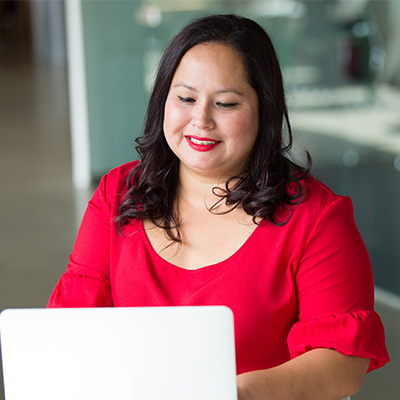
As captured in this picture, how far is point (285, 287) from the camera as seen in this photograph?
144 cm

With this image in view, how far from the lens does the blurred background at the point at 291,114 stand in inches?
143

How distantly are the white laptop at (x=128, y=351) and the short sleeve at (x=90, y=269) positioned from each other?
1.75 feet

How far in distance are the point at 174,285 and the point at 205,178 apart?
9.9 inches

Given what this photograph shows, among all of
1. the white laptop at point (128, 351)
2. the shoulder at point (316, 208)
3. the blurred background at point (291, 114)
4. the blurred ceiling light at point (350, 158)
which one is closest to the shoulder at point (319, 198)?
the shoulder at point (316, 208)

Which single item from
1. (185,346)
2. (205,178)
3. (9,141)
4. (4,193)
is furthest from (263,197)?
(9,141)

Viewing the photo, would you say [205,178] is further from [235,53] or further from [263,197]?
[235,53]

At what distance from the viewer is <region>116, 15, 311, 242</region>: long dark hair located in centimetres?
145

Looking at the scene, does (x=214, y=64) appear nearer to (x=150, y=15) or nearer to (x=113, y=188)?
(x=113, y=188)

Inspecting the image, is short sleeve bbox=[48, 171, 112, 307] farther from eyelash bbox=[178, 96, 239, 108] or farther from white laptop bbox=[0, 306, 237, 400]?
white laptop bbox=[0, 306, 237, 400]

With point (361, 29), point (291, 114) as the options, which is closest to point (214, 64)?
point (361, 29)

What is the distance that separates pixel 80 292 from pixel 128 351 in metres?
0.58

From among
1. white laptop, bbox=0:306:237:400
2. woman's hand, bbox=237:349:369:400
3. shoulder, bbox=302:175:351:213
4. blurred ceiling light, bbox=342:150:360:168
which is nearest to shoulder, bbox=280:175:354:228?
shoulder, bbox=302:175:351:213

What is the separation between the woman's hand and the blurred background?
5.16 feet

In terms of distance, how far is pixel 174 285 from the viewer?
147 centimetres
